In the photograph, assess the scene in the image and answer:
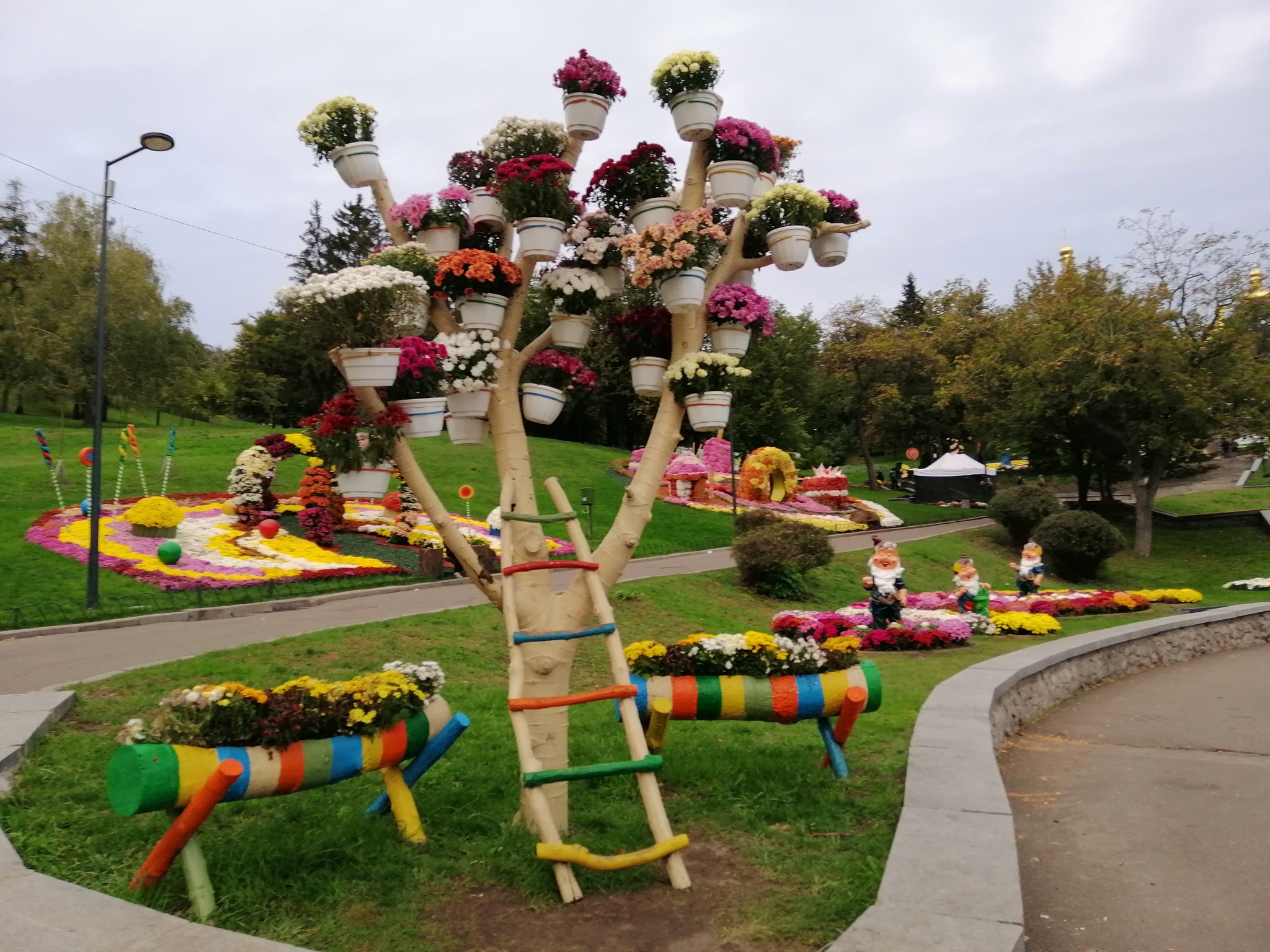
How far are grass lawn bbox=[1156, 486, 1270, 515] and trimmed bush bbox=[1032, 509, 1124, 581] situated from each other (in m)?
13.7

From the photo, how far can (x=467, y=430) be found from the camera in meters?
5.78

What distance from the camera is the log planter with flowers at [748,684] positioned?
5.59m

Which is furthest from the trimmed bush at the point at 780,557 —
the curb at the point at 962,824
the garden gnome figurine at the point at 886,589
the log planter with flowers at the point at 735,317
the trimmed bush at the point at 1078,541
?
the log planter with flowers at the point at 735,317

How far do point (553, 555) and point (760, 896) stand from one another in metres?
17.4

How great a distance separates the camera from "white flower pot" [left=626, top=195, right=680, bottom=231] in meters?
5.79

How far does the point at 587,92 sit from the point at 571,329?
1.46 meters

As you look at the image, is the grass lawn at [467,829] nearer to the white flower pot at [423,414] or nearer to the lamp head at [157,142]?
the white flower pot at [423,414]

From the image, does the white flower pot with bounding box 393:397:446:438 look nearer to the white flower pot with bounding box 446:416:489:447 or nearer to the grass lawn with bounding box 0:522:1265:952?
the white flower pot with bounding box 446:416:489:447

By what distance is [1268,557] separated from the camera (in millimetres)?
26750

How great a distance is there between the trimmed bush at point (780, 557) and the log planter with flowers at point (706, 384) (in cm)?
1325

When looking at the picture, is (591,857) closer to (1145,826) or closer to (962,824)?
(962,824)

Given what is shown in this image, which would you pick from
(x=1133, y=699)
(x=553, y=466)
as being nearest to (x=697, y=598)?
(x=1133, y=699)

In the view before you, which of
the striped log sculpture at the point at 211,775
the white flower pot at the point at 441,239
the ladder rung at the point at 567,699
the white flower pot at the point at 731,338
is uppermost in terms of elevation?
the white flower pot at the point at 441,239

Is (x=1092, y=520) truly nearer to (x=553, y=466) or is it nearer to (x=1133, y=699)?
(x=1133, y=699)
